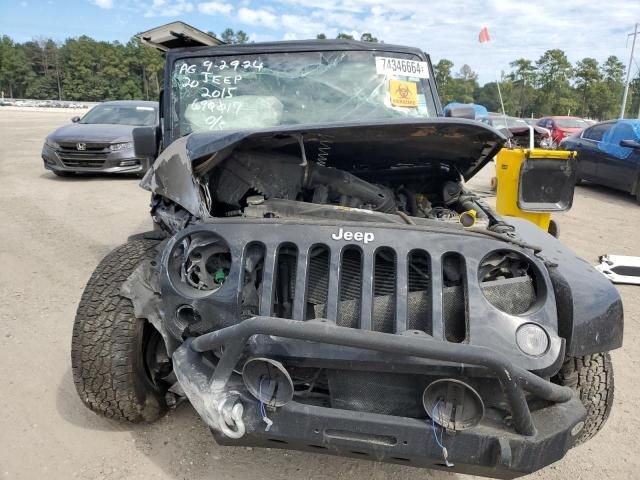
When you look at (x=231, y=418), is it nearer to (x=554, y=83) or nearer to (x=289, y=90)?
(x=289, y=90)

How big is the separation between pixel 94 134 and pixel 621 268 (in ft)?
28.0

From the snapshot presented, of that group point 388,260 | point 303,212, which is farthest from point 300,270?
point 303,212

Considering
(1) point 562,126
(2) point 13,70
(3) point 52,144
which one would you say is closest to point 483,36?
(3) point 52,144

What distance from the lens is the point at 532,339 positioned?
72.1 inches

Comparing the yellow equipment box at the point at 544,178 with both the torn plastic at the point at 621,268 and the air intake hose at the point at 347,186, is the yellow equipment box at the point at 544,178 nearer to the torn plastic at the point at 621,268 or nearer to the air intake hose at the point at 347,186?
the torn plastic at the point at 621,268

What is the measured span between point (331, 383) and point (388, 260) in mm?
554

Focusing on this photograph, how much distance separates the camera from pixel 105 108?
34.9 feet

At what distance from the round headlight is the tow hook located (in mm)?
1014

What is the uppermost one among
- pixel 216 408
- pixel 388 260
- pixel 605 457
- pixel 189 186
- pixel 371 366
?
pixel 189 186

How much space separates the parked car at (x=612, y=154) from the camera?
9.29 metres

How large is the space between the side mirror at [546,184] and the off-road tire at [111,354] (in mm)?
3956

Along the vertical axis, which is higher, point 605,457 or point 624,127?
point 624,127

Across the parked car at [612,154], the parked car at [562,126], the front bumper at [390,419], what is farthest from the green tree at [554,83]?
the front bumper at [390,419]

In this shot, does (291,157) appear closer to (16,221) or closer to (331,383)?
(331,383)
